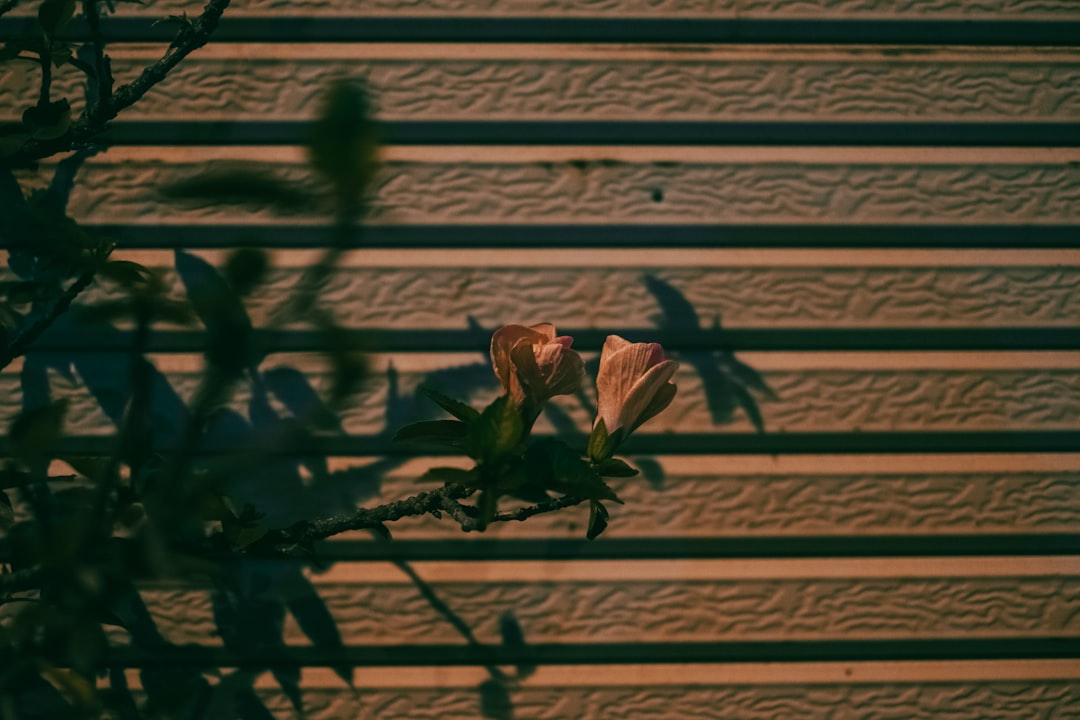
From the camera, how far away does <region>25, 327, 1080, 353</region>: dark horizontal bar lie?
1.56 m

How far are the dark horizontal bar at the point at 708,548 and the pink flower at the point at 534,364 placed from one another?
76 centimetres

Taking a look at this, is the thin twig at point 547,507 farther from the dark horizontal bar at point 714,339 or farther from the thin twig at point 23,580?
the dark horizontal bar at point 714,339

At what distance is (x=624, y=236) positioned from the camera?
1573 millimetres

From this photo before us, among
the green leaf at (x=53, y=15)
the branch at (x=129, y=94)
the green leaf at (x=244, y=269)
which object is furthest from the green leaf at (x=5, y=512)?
the green leaf at (x=244, y=269)

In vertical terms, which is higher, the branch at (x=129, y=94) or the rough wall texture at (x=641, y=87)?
the rough wall texture at (x=641, y=87)

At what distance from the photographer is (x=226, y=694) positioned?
1592mm

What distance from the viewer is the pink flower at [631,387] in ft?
3.01

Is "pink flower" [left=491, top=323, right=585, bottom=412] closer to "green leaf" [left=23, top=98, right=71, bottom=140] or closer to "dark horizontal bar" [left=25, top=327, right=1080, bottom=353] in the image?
"dark horizontal bar" [left=25, top=327, right=1080, bottom=353]

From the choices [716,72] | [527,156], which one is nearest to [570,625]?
[527,156]

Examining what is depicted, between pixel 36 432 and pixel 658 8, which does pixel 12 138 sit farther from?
pixel 658 8

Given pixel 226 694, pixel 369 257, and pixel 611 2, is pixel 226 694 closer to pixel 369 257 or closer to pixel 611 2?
pixel 369 257

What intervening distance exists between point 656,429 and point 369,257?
72 centimetres

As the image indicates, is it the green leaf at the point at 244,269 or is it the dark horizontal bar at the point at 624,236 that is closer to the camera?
the green leaf at the point at 244,269

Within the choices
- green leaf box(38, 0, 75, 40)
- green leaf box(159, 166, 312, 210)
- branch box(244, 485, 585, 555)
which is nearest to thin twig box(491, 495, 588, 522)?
branch box(244, 485, 585, 555)
